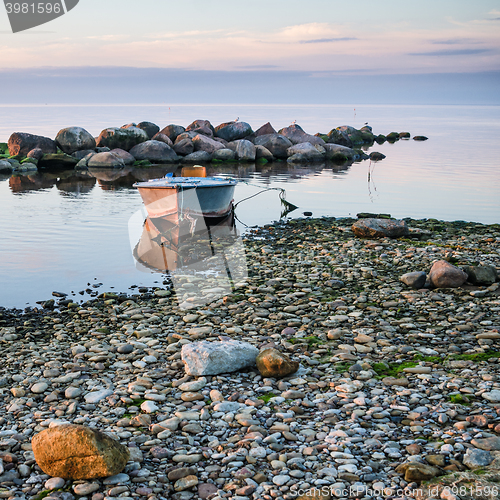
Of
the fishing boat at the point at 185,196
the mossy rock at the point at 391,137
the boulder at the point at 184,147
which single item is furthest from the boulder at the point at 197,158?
the mossy rock at the point at 391,137

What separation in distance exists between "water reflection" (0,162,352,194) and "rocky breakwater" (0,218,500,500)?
22.7m

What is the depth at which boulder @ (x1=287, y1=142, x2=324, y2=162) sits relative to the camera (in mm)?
46031

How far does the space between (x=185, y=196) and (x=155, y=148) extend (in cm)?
2593

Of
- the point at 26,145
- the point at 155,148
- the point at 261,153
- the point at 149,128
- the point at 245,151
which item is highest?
the point at 149,128

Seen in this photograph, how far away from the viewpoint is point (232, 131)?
49562 millimetres

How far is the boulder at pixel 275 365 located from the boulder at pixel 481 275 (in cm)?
541

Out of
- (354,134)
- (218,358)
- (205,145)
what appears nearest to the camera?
(218,358)

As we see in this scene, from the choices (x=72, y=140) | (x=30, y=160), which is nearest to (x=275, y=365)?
(x=30, y=160)

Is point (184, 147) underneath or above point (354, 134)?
above

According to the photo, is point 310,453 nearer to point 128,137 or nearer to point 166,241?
point 166,241

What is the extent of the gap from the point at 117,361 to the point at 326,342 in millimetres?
3257

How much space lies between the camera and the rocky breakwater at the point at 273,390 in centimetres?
486

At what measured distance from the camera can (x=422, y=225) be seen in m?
19.3

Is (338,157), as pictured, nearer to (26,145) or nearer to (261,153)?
(261,153)
